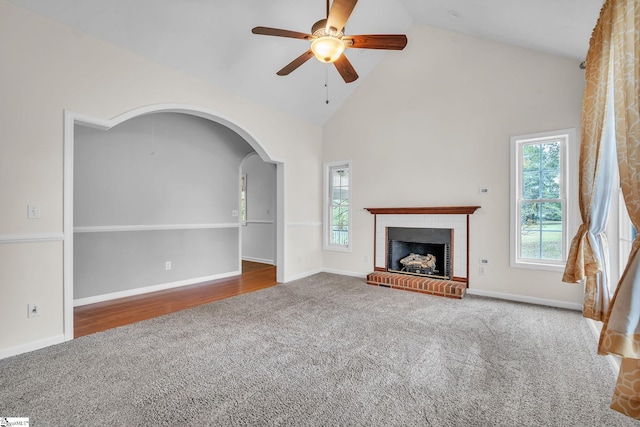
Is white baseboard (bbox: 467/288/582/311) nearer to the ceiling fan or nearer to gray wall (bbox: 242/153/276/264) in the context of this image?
the ceiling fan

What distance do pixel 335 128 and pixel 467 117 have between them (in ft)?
7.67

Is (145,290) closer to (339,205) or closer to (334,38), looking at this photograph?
(339,205)

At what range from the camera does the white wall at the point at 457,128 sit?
3863 millimetres

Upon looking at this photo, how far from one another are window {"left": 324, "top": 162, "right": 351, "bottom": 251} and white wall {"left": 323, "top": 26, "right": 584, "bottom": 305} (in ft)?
Result: 0.80

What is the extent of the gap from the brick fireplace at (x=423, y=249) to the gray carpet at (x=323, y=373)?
38.7 inches

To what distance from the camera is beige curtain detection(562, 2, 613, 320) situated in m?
2.04

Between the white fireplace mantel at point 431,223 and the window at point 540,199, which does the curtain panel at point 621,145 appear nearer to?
the window at point 540,199

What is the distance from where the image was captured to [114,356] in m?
2.50

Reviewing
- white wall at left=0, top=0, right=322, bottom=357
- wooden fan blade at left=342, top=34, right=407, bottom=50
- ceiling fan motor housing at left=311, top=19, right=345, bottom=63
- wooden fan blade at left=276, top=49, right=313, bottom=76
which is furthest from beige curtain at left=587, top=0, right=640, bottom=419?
white wall at left=0, top=0, right=322, bottom=357

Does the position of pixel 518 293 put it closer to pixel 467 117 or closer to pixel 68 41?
pixel 467 117

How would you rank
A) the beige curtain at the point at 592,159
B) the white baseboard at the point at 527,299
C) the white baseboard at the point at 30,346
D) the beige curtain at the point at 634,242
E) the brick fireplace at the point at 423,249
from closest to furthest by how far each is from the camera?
the beige curtain at the point at 634,242
the beige curtain at the point at 592,159
the white baseboard at the point at 30,346
the white baseboard at the point at 527,299
the brick fireplace at the point at 423,249

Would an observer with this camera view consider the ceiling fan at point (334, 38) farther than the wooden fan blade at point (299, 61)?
No

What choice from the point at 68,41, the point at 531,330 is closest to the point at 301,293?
the point at 531,330

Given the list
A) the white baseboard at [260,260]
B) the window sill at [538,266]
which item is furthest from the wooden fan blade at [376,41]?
the white baseboard at [260,260]
